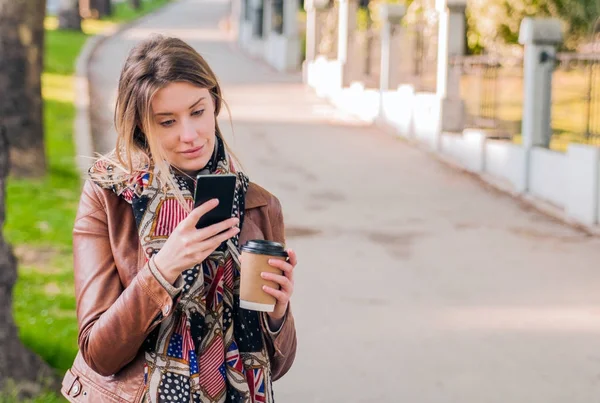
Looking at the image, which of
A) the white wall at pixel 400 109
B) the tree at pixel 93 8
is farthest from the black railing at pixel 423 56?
the tree at pixel 93 8

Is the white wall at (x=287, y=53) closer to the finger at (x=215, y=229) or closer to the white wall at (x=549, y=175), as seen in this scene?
the white wall at (x=549, y=175)

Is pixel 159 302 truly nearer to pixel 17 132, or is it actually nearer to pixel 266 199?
pixel 266 199

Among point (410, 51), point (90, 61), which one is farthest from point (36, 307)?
point (90, 61)

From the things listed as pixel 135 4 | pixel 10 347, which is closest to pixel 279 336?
pixel 10 347

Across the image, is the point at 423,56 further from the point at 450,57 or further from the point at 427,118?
the point at 450,57

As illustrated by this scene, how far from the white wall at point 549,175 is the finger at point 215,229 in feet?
28.0

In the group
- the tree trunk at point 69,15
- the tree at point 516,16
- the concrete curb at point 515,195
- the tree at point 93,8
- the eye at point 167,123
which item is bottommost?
the concrete curb at point 515,195

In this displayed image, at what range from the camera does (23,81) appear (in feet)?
36.3

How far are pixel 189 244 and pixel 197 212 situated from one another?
7cm

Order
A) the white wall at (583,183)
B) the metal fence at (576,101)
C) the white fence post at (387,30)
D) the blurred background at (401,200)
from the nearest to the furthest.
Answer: the blurred background at (401,200)
the white wall at (583,183)
the metal fence at (576,101)
the white fence post at (387,30)

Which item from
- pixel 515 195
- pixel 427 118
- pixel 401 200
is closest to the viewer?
pixel 401 200

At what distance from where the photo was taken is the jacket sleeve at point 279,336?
262 cm

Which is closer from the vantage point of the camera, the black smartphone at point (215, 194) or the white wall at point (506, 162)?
the black smartphone at point (215, 194)

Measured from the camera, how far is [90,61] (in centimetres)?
2498
